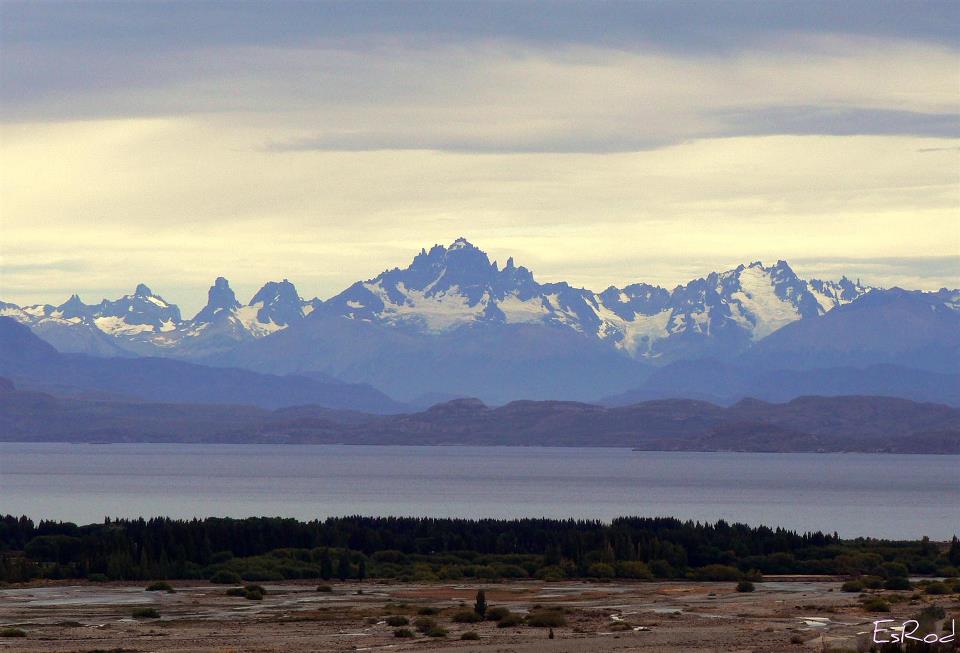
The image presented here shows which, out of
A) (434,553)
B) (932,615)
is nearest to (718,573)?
(434,553)

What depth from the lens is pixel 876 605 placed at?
7581 cm

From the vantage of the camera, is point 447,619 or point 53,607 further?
point 53,607

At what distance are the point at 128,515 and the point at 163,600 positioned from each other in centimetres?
10701

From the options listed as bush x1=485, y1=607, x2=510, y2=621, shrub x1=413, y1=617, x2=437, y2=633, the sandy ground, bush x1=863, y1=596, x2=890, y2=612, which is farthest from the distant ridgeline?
shrub x1=413, y1=617, x2=437, y2=633

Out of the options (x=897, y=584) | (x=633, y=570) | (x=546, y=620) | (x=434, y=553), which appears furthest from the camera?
(x=434, y=553)

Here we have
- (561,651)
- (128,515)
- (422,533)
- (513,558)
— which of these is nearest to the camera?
(561,651)

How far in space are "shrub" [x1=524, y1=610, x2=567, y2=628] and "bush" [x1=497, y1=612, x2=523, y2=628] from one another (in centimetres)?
42

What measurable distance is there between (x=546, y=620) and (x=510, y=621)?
1.52 metres

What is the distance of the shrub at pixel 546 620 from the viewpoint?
228ft

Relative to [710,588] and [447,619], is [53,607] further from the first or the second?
[710,588]

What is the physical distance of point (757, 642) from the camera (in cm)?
6253

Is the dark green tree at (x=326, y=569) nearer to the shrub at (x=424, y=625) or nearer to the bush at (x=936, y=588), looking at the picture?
the shrub at (x=424, y=625)

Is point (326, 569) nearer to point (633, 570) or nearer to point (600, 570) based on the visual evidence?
point (600, 570)

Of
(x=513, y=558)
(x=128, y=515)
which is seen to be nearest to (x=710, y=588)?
(x=513, y=558)
